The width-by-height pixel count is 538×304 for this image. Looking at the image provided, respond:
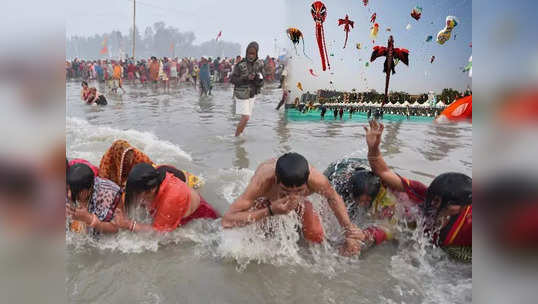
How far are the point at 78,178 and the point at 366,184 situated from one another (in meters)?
2.11

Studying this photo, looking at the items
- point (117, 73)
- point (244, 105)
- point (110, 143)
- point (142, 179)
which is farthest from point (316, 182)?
point (117, 73)

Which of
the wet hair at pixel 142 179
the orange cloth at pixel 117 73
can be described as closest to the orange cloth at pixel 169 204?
the wet hair at pixel 142 179

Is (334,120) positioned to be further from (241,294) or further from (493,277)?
(493,277)

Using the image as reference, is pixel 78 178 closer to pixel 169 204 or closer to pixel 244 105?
pixel 169 204

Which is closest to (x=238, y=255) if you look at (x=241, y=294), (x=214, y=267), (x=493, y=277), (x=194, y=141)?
(x=214, y=267)

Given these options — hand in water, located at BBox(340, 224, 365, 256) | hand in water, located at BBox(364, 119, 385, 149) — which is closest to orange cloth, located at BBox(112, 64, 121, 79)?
hand in water, located at BBox(364, 119, 385, 149)

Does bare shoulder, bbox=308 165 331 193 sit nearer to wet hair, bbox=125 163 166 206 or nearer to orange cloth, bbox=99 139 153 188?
wet hair, bbox=125 163 166 206

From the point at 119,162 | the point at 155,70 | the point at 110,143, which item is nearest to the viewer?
the point at 119,162

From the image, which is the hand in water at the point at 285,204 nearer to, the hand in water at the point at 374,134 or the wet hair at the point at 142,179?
the hand in water at the point at 374,134

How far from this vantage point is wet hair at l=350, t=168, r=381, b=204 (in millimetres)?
2879

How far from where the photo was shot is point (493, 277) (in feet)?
2.57

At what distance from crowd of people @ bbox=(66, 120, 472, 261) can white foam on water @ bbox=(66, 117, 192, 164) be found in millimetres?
2450

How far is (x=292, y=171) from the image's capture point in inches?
96.9

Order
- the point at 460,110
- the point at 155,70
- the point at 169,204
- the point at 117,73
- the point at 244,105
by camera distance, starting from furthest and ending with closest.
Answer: the point at 155,70 → the point at 117,73 → the point at 244,105 → the point at 169,204 → the point at 460,110
